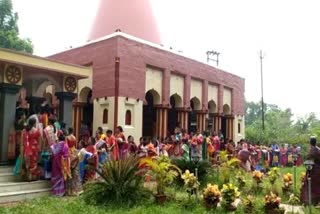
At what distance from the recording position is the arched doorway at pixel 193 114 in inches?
922

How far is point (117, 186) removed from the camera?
9484 millimetres

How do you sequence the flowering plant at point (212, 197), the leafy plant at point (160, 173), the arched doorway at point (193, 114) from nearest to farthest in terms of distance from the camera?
the flowering plant at point (212, 197) < the leafy plant at point (160, 173) < the arched doorway at point (193, 114)

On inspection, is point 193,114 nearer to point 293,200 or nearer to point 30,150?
point 30,150

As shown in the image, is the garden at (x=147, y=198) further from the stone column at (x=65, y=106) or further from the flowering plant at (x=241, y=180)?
the stone column at (x=65, y=106)

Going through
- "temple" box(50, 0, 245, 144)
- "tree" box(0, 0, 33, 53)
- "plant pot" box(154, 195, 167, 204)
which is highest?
"tree" box(0, 0, 33, 53)

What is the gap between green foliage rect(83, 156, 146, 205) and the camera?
940 cm

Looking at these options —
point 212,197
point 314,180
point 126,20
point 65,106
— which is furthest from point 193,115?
point 212,197

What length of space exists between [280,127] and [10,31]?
3311 centimetres

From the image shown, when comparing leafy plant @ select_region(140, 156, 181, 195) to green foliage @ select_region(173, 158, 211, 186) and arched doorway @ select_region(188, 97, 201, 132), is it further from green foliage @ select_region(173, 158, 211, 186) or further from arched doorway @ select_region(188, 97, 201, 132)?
arched doorway @ select_region(188, 97, 201, 132)

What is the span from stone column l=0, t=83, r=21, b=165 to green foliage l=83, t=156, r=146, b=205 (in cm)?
394

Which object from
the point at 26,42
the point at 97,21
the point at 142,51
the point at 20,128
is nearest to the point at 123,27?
the point at 97,21

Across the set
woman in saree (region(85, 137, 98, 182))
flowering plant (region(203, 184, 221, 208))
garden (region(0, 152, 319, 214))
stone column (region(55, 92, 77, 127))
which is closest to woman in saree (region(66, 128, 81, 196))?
woman in saree (region(85, 137, 98, 182))

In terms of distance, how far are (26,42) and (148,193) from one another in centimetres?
3361

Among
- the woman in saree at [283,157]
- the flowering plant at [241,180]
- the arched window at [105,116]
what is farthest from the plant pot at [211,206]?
the woman in saree at [283,157]
